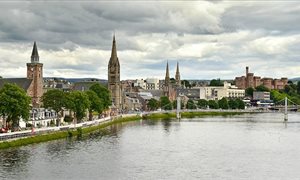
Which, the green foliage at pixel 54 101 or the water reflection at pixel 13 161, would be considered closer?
the water reflection at pixel 13 161

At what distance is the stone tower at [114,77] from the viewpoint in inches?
6009

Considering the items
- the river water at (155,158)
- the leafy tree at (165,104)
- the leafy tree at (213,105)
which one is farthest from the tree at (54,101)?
the leafy tree at (213,105)

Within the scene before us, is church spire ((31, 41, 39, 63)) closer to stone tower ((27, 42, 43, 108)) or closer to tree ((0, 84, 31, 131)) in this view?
stone tower ((27, 42, 43, 108))

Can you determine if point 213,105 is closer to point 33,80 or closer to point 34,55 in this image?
point 34,55

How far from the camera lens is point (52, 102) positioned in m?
85.1

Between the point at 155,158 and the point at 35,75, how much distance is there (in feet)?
209

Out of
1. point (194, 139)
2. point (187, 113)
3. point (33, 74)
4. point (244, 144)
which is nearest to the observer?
point (244, 144)

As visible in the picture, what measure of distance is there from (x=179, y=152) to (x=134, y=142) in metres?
11.0

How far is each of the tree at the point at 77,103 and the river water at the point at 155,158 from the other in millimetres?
9691

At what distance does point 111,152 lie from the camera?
5934cm

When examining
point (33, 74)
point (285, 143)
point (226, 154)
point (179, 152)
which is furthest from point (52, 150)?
point (33, 74)

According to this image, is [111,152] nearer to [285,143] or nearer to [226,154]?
[226,154]

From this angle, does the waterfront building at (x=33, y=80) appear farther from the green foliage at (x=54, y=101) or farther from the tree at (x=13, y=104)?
the tree at (x=13, y=104)

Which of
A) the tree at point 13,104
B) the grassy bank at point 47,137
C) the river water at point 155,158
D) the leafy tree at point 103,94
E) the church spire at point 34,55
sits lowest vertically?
the river water at point 155,158
